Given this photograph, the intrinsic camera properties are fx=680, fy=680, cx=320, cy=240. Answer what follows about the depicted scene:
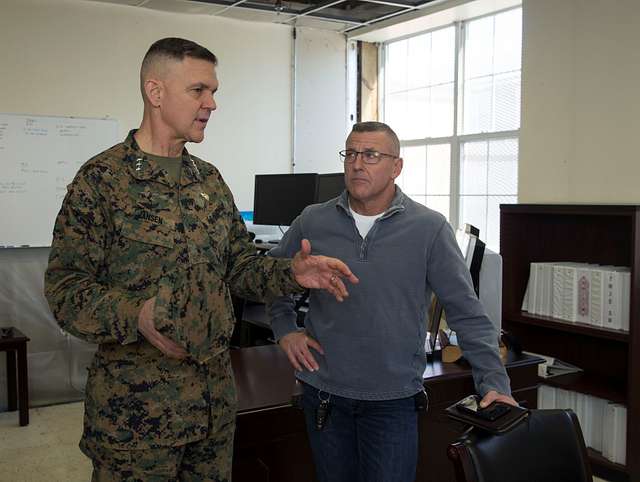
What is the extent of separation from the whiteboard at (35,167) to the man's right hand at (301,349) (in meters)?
3.36

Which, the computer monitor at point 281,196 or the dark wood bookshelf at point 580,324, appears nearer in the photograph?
the dark wood bookshelf at point 580,324

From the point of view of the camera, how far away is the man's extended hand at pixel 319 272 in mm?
1561

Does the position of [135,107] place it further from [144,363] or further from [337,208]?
[144,363]

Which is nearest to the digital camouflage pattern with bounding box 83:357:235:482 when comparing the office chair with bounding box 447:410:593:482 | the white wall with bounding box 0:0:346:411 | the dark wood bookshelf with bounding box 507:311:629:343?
the office chair with bounding box 447:410:593:482

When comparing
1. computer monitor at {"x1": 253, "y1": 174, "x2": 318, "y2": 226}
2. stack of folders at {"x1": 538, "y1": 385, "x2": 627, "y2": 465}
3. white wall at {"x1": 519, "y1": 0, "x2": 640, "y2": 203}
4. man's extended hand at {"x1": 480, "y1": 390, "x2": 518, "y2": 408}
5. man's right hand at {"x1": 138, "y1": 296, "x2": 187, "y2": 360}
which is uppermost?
white wall at {"x1": 519, "y1": 0, "x2": 640, "y2": 203}

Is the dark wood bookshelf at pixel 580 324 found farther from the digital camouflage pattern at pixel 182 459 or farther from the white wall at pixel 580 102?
the digital camouflage pattern at pixel 182 459

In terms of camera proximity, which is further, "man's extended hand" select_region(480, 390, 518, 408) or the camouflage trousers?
"man's extended hand" select_region(480, 390, 518, 408)

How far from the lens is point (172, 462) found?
148 centimetres

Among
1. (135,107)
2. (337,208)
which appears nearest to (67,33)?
(135,107)

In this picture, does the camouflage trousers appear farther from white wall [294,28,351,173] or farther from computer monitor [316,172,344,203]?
white wall [294,28,351,173]

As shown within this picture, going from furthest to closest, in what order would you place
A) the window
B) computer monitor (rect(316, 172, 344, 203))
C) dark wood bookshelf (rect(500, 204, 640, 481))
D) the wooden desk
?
1. the window
2. computer monitor (rect(316, 172, 344, 203))
3. dark wood bookshelf (rect(500, 204, 640, 481))
4. the wooden desk

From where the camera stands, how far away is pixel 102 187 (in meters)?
1.48

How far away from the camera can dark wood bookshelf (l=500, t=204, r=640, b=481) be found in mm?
3318

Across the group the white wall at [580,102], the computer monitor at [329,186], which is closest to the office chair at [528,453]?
the white wall at [580,102]
